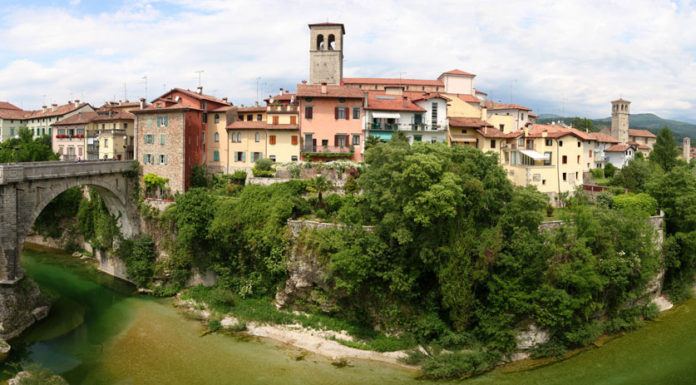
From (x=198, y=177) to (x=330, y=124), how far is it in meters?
13.4

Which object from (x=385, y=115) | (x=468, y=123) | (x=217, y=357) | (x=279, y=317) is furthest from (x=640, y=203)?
(x=217, y=357)

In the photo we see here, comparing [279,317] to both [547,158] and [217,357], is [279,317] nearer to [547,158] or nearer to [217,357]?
[217,357]

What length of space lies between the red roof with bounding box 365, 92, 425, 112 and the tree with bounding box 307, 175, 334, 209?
10977 millimetres

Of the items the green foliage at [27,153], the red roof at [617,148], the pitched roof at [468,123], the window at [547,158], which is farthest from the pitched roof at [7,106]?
the red roof at [617,148]

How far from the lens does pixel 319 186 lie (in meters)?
34.7

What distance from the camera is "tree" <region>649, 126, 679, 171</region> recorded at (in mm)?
54688

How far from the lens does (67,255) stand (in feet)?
Result: 144

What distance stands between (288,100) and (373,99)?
32.5ft

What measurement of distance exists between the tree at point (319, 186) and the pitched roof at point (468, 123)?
1607 cm

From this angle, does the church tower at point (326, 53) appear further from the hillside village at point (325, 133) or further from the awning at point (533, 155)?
the awning at point (533, 155)

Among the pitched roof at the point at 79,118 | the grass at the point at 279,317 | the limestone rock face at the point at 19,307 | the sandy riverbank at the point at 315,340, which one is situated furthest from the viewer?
the pitched roof at the point at 79,118

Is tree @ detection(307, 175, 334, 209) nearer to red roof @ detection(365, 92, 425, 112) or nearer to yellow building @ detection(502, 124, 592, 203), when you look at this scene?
red roof @ detection(365, 92, 425, 112)

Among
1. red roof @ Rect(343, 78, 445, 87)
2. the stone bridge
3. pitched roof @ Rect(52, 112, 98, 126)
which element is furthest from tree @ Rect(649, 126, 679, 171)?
pitched roof @ Rect(52, 112, 98, 126)

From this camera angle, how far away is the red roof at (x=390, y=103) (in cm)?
4344
